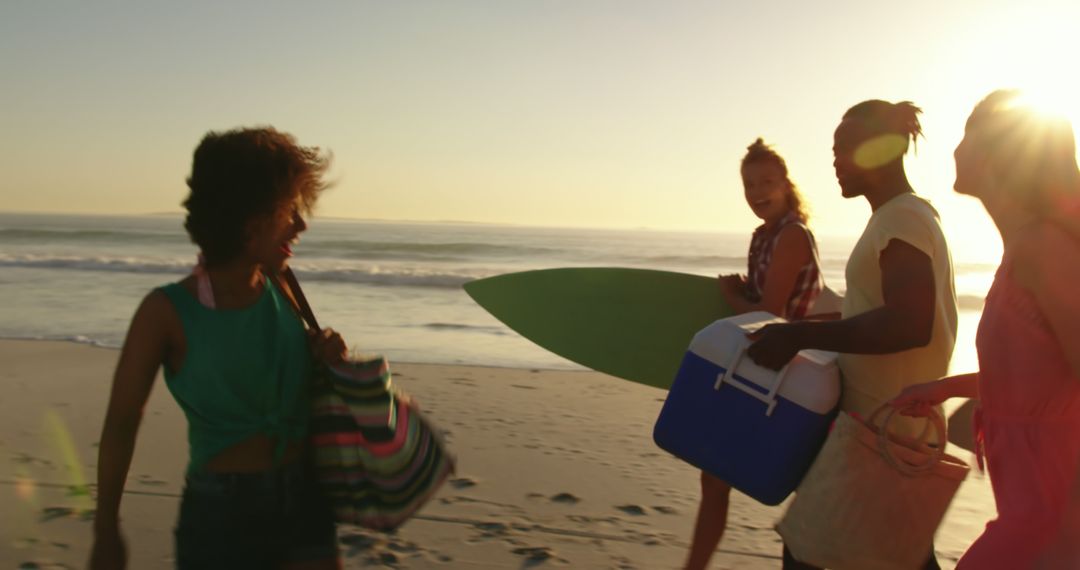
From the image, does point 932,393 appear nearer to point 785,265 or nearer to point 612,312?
point 785,265

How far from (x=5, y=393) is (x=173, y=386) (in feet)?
18.3

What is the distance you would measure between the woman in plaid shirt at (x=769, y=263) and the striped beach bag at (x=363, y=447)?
49.1 inches

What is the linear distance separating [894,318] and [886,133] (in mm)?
535

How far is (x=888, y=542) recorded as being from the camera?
2090mm

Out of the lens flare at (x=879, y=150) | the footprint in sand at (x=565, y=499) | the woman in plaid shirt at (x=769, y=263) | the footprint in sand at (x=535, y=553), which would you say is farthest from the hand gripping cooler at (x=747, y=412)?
the footprint in sand at (x=565, y=499)

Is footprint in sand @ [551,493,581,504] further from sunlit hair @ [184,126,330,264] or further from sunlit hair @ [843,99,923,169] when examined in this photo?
sunlit hair @ [184,126,330,264]

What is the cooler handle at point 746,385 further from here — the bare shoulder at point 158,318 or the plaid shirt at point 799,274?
the bare shoulder at point 158,318

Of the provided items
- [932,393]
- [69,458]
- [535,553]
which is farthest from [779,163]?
[69,458]

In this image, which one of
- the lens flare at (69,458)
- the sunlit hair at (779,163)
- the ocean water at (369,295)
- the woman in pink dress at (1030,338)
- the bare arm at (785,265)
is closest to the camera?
the woman in pink dress at (1030,338)

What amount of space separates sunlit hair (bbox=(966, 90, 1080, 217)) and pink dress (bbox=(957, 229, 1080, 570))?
108 mm

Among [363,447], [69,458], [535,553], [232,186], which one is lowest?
[69,458]

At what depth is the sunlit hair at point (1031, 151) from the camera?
1.60 metres

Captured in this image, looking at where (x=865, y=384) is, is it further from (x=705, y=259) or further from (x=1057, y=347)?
(x=705, y=259)

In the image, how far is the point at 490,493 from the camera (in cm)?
450
